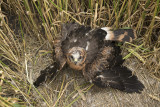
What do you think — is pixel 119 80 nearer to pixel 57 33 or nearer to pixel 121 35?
pixel 121 35

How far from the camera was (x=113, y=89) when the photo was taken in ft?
4.99

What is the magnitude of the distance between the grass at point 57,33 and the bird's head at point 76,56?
26 cm

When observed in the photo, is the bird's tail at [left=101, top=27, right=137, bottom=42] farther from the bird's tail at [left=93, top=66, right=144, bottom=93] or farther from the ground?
the bird's tail at [left=93, top=66, right=144, bottom=93]

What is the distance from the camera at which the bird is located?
1401 millimetres

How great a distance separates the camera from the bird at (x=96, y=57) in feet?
4.60

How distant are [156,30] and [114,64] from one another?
587 millimetres

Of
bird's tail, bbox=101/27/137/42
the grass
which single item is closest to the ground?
the grass

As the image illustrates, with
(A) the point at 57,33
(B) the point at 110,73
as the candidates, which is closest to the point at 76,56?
(B) the point at 110,73

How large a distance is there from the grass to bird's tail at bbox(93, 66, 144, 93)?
0.49 feet

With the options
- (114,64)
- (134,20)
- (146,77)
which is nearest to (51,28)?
(114,64)

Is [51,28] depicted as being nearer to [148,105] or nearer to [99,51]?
[99,51]

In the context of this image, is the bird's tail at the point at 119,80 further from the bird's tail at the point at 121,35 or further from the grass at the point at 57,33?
the bird's tail at the point at 121,35

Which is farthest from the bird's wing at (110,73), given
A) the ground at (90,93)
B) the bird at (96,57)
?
the ground at (90,93)

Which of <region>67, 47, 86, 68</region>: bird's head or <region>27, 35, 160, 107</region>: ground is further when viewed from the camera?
<region>27, 35, 160, 107</region>: ground
